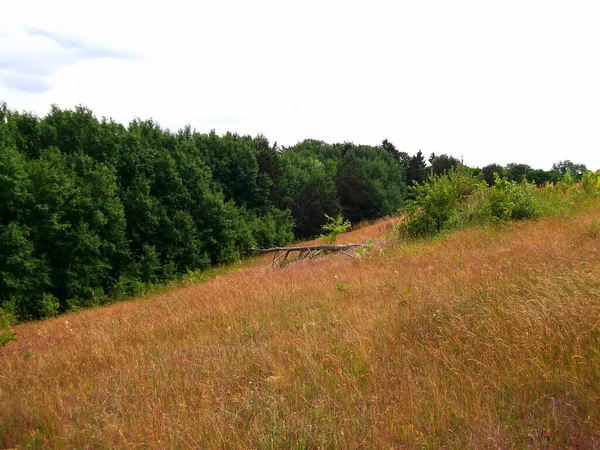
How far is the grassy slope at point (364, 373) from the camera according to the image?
101 inches

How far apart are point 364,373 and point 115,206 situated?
65.8ft

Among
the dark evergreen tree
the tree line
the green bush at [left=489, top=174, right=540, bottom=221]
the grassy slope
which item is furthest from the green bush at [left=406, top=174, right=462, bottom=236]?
the dark evergreen tree

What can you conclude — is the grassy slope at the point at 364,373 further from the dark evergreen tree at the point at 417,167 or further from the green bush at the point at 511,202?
the dark evergreen tree at the point at 417,167

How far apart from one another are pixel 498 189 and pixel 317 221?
102 feet

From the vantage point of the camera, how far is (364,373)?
11.1ft

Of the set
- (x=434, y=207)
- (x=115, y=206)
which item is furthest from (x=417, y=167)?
(x=434, y=207)

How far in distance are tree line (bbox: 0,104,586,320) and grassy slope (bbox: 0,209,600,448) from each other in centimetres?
760

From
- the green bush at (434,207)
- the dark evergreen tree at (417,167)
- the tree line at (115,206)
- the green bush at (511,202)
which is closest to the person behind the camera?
the green bush at (511,202)

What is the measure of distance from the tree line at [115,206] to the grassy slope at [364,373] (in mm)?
7599

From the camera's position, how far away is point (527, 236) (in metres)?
7.38

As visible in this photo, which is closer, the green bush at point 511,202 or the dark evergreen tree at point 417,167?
the green bush at point 511,202

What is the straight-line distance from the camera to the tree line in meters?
17.5

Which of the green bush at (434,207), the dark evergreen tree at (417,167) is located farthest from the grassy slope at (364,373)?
the dark evergreen tree at (417,167)

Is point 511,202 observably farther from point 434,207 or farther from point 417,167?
point 417,167
